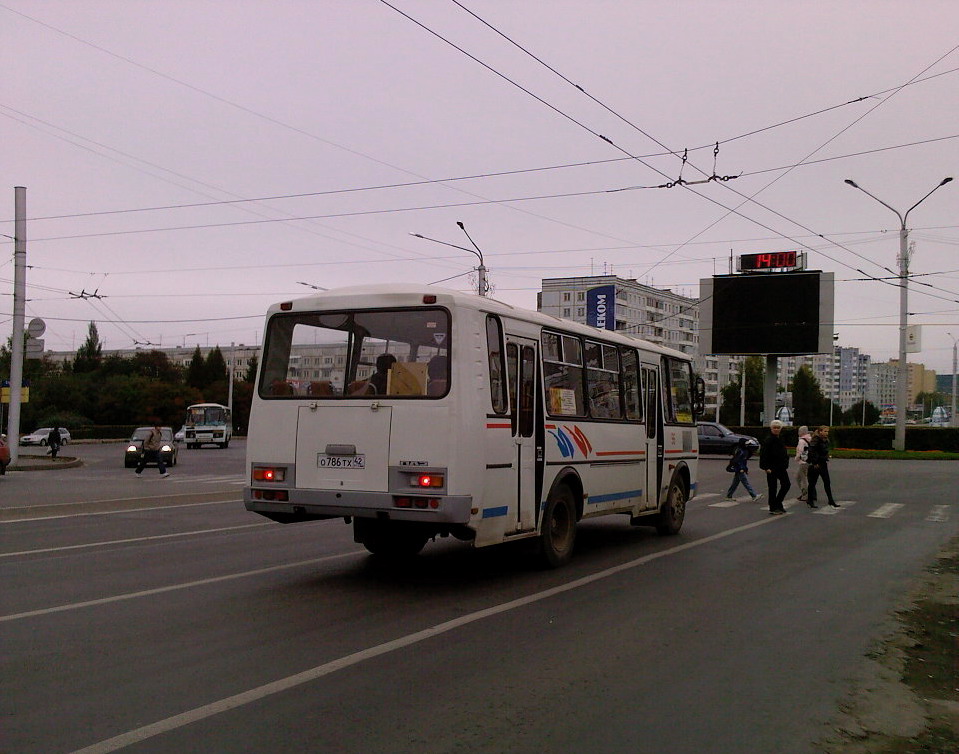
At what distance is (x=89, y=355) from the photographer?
108 m

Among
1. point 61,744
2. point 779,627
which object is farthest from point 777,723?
point 61,744

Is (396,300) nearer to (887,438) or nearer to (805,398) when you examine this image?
(887,438)

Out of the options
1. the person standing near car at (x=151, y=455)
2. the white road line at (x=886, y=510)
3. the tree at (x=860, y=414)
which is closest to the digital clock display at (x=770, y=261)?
the white road line at (x=886, y=510)

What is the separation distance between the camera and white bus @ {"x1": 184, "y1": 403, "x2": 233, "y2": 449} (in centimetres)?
5809

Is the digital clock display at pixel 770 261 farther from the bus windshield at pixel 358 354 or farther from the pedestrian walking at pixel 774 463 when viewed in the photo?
the bus windshield at pixel 358 354

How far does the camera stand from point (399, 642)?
6980mm

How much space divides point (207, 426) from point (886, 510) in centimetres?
4642

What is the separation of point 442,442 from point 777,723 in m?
4.17

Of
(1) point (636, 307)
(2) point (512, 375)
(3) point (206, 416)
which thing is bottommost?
(3) point (206, 416)

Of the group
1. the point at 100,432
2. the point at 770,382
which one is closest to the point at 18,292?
the point at 770,382

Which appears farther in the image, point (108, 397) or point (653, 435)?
point (108, 397)

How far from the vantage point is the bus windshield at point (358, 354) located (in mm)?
9055

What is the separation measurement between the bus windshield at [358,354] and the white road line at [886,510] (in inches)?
523

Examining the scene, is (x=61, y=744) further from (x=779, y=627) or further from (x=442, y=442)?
(x=779, y=627)
